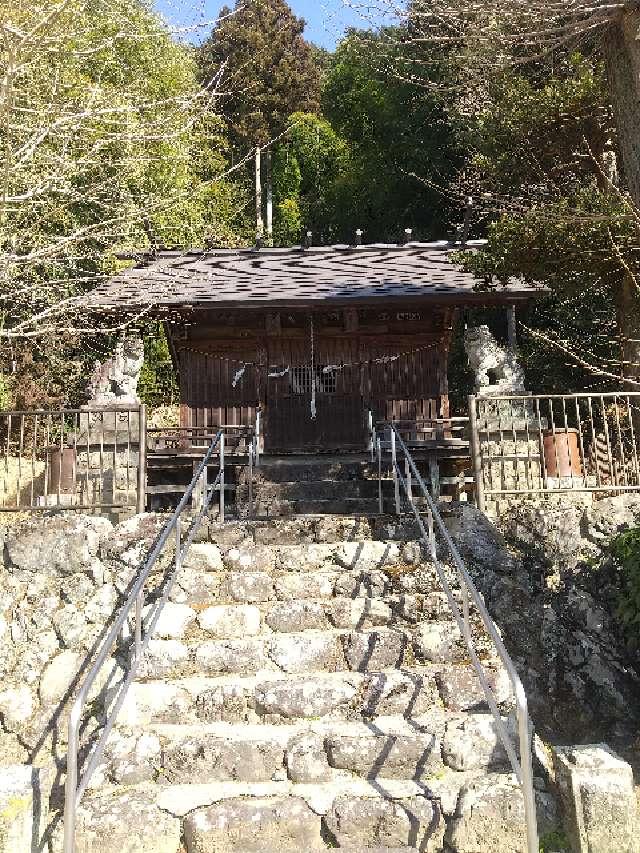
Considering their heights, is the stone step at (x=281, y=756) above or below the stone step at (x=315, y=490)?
below

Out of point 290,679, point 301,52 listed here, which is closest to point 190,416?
point 290,679

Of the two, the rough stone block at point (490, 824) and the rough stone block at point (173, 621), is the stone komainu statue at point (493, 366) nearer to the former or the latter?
the rough stone block at point (173, 621)

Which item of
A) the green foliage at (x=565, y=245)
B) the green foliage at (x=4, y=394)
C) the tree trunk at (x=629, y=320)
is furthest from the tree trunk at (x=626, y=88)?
the green foliage at (x=4, y=394)

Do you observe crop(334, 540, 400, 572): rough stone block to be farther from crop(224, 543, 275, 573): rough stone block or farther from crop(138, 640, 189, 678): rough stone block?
crop(138, 640, 189, 678): rough stone block

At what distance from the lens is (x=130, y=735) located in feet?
13.0

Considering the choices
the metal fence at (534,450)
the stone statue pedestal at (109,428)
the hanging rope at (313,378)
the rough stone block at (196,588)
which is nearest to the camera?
the rough stone block at (196,588)

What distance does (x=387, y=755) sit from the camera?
147 inches

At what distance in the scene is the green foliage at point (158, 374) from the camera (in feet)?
62.1

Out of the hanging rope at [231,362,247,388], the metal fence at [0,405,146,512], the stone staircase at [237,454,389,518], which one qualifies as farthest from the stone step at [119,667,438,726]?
the hanging rope at [231,362,247,388]

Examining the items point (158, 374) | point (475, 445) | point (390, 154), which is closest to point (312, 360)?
point (475, 445)

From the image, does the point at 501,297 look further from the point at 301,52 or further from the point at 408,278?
the point at 301,52

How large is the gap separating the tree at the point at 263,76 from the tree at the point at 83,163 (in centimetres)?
142

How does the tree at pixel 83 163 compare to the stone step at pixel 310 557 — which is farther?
the stone step at pixel 310 557

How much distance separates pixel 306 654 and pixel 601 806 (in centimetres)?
198
